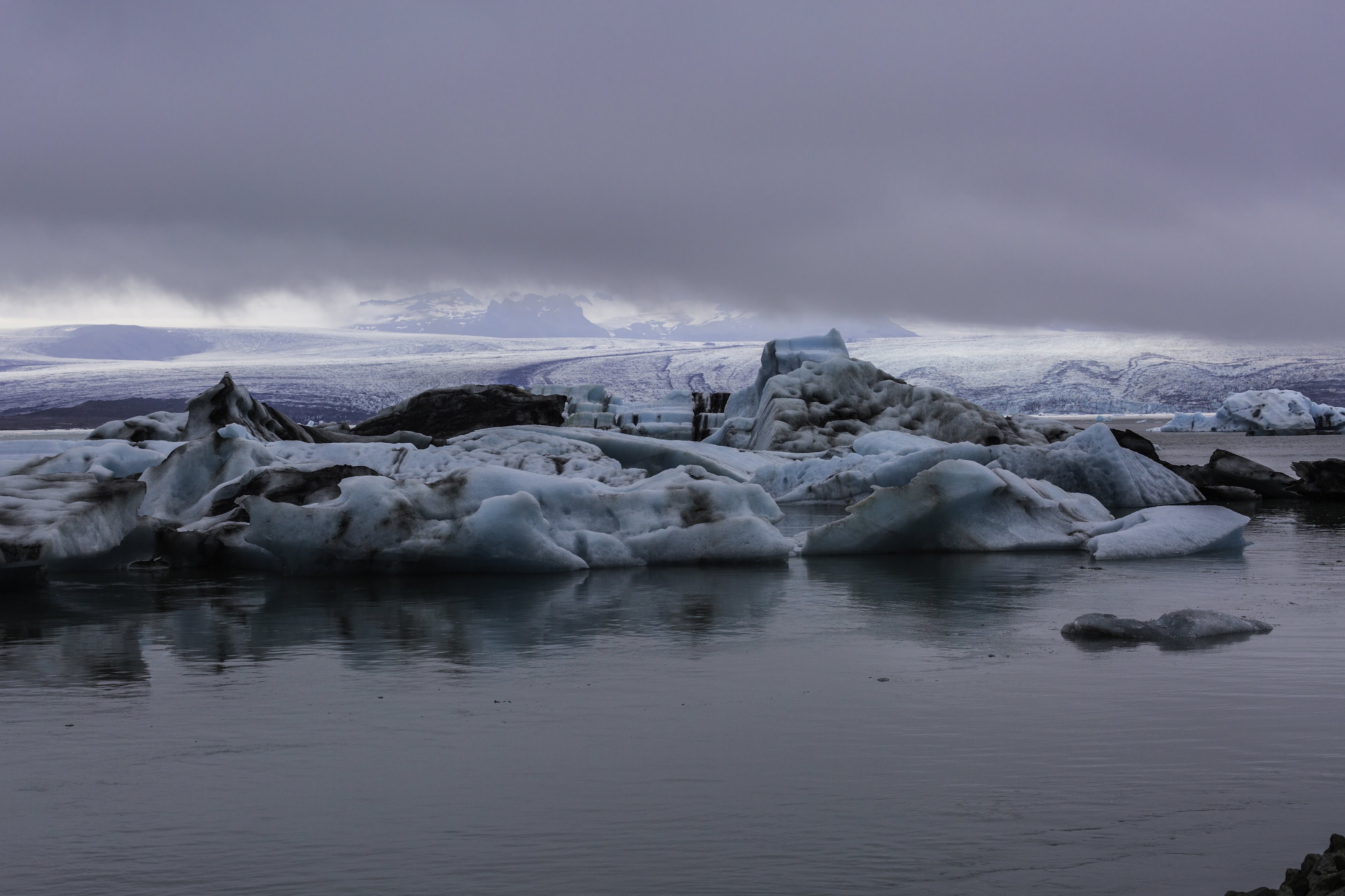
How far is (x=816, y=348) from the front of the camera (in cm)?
2812

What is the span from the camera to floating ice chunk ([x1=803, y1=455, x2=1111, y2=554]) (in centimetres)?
959

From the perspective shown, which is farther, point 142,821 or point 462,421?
point 462,421

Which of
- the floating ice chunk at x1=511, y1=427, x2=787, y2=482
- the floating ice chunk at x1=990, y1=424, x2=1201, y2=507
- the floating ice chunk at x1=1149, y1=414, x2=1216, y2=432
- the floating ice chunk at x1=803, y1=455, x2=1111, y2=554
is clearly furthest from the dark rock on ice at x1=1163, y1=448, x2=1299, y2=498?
the floating ice chunk at x1=1149, y1=414, x2=1216, y2=432

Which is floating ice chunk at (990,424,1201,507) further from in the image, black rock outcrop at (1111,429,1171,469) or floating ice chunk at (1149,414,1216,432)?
floating ice chunk at (1149,414,1216,432)

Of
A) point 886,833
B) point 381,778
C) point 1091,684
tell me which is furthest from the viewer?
point 1091,684

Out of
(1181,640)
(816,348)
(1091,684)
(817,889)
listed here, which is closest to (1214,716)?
(1091,684)

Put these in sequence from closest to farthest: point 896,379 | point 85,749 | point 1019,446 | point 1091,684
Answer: point 85,749 → point 1091,684 → point 1019,446 → point 896,379

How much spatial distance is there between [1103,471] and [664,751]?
37.7ft

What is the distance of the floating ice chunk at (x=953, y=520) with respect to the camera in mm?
9594

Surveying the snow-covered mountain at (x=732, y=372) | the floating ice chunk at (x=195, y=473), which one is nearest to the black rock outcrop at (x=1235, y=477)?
the floating ice chunk at (x=195, y=473)

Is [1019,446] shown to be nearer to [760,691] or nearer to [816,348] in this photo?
[760,691]

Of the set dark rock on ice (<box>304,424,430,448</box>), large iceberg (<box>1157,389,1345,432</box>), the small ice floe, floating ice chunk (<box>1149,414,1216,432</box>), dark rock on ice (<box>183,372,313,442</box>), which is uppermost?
dark rock on ice (<box>183,372,313,442</box>)

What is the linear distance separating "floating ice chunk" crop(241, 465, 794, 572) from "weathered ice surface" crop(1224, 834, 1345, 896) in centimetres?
627

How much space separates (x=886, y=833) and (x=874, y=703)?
4.69 ft
